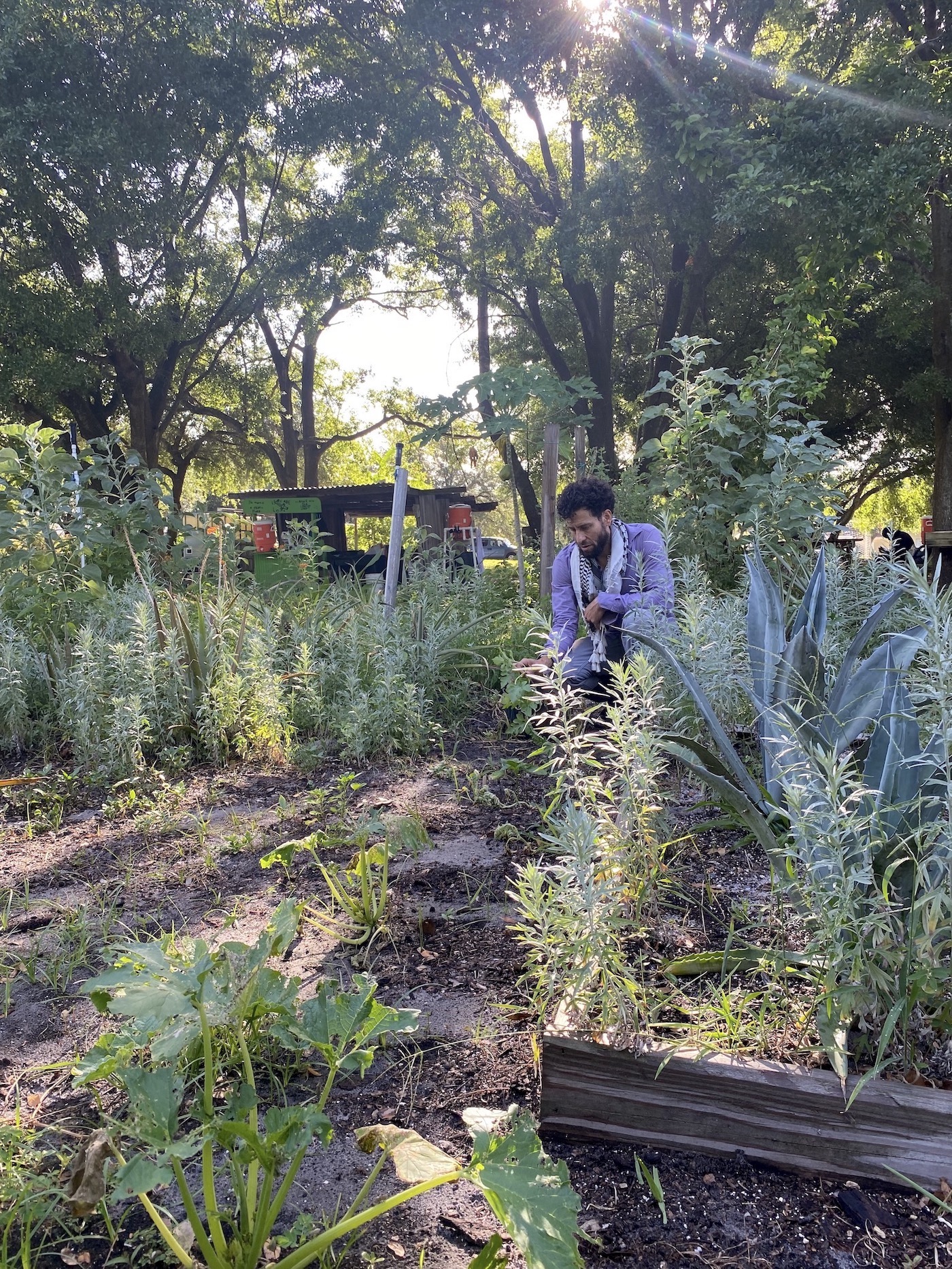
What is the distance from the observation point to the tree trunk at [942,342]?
13.4 metres

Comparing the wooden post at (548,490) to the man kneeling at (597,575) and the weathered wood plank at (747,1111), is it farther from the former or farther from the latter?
the weathered wood plank at (747,1111)

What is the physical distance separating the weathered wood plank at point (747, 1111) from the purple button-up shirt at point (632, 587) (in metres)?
1.80

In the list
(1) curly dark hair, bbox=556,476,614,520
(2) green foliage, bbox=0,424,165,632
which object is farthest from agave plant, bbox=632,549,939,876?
(2) green foliage, bbox=0,424,165,632

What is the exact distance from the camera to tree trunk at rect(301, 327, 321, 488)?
2300 cm

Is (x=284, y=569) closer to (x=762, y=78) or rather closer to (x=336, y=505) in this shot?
(x=336, y=505)

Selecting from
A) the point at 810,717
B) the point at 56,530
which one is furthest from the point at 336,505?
the point at 810,717

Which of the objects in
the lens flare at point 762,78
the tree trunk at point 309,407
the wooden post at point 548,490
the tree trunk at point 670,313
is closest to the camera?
the wooden post at point 548,490

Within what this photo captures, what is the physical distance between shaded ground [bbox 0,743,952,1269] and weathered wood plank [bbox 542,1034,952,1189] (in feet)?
0.11

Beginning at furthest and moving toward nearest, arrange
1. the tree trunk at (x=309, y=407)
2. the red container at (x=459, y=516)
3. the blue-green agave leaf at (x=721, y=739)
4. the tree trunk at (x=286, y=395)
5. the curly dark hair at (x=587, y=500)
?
the tree trunk at (x=309, y=407)
the tree trunk at (x=286, y=395)
the red container at (x=459, y=516)
the curly dark hair at (x=587, y=500)
the blue-green agave leaf at (x=721, y=739)

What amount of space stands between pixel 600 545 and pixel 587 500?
8.9 inches

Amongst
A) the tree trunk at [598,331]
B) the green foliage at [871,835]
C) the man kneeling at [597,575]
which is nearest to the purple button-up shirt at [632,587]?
the man kneeling at [597,575]

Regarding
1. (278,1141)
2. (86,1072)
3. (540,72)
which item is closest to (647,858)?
(278,1141)

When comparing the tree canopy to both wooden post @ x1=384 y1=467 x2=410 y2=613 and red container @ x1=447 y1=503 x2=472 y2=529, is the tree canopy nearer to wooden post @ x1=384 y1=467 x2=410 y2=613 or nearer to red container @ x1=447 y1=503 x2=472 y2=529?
red container @ x1=447 y1=503 x2=472 y2=529

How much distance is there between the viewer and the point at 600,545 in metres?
3.94
